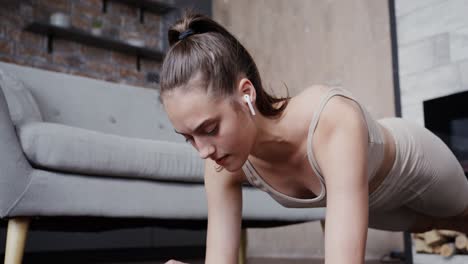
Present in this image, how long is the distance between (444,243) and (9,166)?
1.80m

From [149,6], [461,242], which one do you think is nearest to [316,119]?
[461,242]

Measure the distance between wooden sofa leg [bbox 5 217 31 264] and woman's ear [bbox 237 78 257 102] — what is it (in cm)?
88

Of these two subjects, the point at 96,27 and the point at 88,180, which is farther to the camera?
the point at 96,27

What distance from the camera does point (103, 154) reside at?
159cm

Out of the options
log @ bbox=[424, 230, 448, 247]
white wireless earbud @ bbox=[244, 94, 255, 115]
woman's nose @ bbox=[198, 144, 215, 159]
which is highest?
white wireless earbud @ bbox=[244, 94, 255, 115]

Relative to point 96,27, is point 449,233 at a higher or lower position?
lower

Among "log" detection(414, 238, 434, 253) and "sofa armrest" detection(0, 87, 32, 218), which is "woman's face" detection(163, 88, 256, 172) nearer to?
"sofa armrest" detection(0, 87, 32, 218)

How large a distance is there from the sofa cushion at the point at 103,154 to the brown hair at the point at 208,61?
0.69 metres

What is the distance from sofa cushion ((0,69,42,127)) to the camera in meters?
1.58

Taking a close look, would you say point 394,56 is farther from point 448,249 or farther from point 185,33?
point 185,33

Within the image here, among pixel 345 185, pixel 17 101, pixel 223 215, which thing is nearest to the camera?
pixel 345 185

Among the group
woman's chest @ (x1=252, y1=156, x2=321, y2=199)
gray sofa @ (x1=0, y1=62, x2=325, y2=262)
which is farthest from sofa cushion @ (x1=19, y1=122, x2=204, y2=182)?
woman's chest @ (x1=252, y1=156, x2=321, y2=199)

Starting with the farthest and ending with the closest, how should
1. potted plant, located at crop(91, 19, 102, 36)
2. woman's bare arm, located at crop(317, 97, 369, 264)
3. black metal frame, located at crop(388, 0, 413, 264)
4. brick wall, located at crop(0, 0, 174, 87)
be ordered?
potted plant, located at crop(91, 19, 102, 36) < brick wall, located at crop(0, 0, 174, 87) < black metal frame, located at crop(388, 0, 413, 264) < woman's bare arm, located at crop(317, 97, 369, 264)

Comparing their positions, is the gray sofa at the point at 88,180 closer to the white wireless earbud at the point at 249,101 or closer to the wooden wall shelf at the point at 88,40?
the white wireless earbud at the point at 249,101
